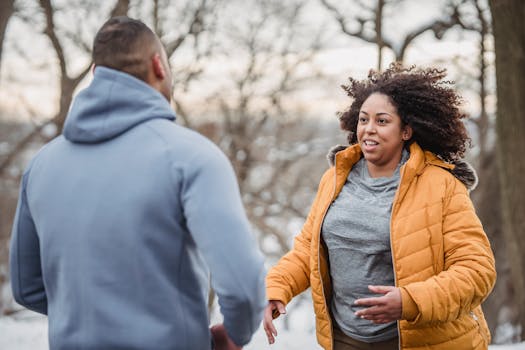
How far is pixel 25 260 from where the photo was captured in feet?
6.53

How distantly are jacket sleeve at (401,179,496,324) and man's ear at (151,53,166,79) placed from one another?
1.19m

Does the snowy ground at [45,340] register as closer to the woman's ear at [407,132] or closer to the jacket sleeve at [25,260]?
the woman's ear at [407,132]

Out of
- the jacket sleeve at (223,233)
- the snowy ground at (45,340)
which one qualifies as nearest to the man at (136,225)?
the jacket sleeve at (223,233)

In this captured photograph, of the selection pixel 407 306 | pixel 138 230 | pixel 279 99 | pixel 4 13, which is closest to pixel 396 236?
pixel 407 306

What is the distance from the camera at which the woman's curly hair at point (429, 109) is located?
107 inches

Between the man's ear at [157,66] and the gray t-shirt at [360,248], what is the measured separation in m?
1.11

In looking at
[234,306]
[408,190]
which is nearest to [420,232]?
[408,190]

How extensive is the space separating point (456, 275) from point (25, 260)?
5.07 feet

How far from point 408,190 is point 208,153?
1.10 meters

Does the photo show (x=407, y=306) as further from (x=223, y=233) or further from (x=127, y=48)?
(x=127, y=48)

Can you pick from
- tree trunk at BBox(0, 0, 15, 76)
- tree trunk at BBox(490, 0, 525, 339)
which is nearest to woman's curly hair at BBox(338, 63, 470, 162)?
tree trunk at BBox(0, 0, 15, 76)

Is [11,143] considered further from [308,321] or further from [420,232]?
[420,232]

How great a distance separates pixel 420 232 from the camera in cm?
240

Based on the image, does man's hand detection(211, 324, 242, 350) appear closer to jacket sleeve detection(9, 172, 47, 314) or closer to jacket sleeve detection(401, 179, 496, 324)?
jacket sleeve detection(9, 172, 47, 314)
